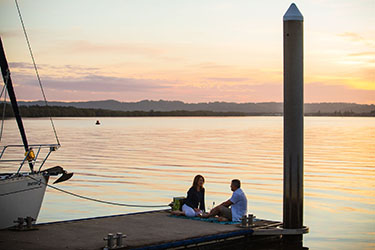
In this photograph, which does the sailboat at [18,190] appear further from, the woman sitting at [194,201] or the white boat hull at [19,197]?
the woman sitting at [194,201]

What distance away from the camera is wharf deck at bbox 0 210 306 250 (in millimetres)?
11203

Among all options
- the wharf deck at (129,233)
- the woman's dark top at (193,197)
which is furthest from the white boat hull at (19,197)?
the woman's dark top at (193,197)

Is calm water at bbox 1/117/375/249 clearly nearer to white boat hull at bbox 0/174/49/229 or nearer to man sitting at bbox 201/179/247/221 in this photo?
man sitting at bbox 201/179/247/221

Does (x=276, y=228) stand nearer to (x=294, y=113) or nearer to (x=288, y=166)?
(x=288, y=166)

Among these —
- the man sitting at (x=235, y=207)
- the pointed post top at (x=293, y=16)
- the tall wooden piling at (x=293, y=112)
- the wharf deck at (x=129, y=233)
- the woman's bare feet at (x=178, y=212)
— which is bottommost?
the wharf deck at (x=129, y=233)

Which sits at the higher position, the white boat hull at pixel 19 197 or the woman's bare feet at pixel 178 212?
the white boat hull at pixel 19 197

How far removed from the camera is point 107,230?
12656mm

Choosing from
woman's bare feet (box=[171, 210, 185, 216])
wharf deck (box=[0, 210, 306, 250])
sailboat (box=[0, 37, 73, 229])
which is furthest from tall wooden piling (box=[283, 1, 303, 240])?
sailboat (box=[0, 37, 73, 229])

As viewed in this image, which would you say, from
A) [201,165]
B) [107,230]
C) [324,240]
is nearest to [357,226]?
[324,240]

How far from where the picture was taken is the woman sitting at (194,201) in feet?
46.9

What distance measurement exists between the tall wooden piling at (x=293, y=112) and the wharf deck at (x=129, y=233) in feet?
2.53

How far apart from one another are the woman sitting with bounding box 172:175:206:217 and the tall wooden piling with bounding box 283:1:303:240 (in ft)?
7.08

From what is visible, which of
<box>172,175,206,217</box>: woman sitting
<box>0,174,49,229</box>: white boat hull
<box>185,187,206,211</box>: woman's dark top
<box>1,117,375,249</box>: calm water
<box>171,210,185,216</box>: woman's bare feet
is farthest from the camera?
<box>1,117,375,249</box>: calm water

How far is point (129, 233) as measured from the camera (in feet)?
40.4
